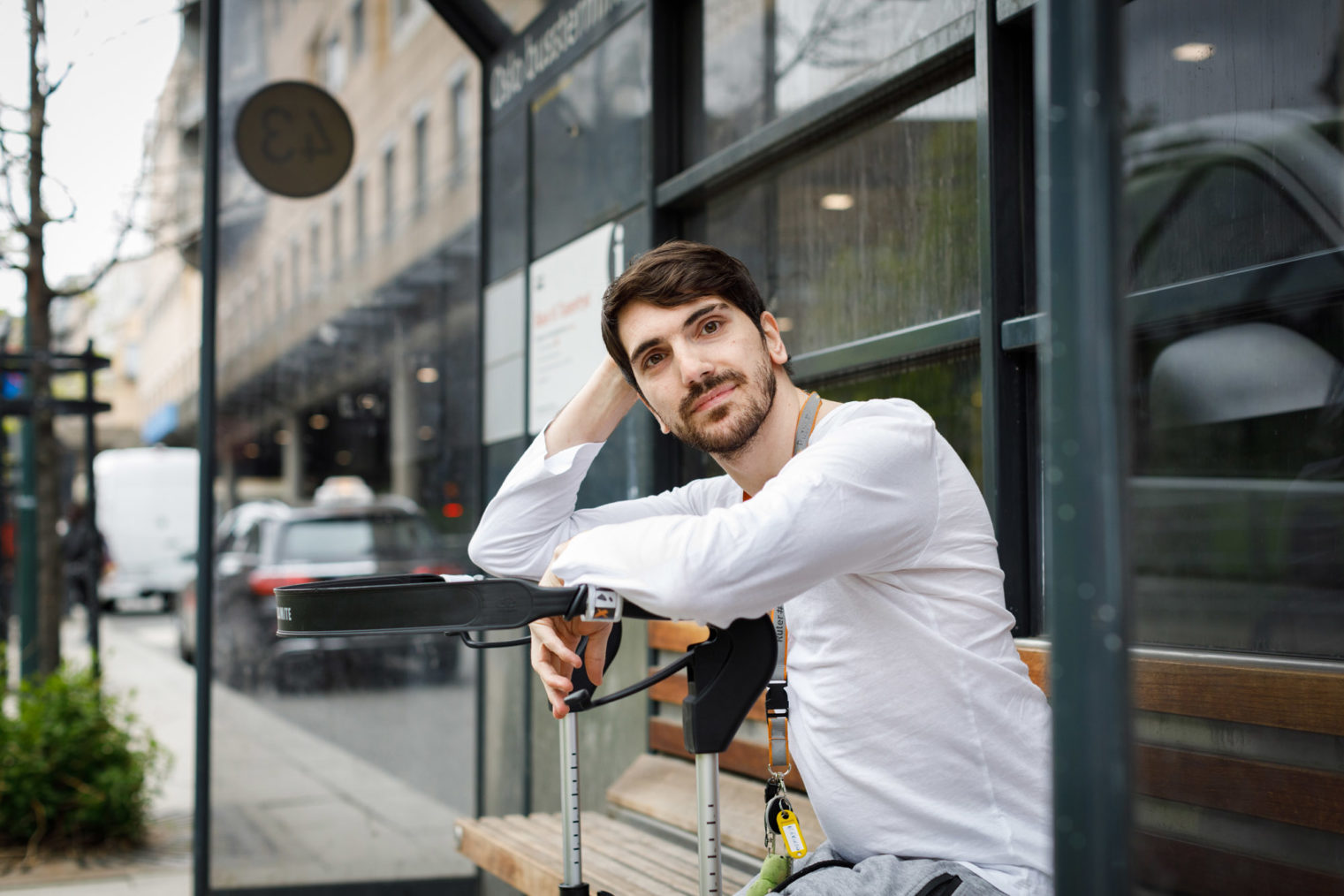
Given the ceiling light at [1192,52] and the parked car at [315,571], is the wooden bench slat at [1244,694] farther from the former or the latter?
the parked car at [315,571]

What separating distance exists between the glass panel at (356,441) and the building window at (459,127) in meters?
0.03

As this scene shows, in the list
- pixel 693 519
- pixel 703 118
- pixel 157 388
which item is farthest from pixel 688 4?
pixel 157 388

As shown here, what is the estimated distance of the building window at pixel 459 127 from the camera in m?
5.62

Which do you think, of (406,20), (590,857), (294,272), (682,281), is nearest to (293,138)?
(294,272)

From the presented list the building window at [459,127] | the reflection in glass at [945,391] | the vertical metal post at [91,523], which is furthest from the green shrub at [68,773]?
the reflection in glass at [945,391]

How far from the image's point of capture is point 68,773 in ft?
17.1

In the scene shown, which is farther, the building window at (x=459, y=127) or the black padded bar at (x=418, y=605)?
the building window at (x=459, y=127)

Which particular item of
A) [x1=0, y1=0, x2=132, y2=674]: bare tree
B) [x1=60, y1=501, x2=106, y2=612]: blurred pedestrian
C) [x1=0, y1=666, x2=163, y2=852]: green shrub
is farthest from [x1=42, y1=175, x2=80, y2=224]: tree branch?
[x1=60, y1=501, x2=106, y2=612]: blurred pedestrian

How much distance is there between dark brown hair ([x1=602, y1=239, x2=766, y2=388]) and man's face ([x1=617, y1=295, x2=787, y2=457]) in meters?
0.01

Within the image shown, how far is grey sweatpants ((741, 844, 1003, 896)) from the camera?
168cm

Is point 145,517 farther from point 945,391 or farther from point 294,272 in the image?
point 945,391

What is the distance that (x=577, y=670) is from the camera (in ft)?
6.35

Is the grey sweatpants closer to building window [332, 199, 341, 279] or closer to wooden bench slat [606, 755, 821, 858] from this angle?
wooden bench slat [606, 755, 821, 858]

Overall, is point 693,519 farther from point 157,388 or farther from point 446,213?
point 157,388
